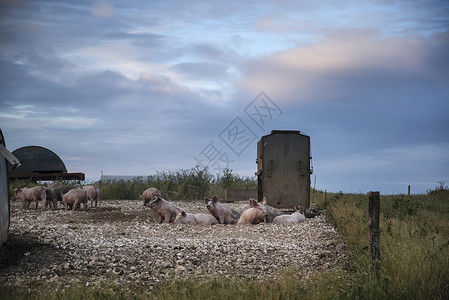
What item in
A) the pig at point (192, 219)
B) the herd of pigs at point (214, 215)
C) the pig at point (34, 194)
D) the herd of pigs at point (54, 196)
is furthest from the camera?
the pig at point (34, 194)

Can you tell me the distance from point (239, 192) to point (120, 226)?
9464 millimetres

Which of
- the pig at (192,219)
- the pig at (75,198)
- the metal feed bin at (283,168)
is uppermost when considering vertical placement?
the metal feed bin at (283,168)

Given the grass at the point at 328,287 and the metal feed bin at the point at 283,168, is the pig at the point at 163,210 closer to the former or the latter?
the metal feed bin at the point at 283,168

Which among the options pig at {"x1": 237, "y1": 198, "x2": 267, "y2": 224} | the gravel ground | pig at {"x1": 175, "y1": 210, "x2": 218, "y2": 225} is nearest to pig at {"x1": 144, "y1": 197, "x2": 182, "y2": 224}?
pig at {"x1": 175, "y1": 210, "x2": 218, "y2": 225}

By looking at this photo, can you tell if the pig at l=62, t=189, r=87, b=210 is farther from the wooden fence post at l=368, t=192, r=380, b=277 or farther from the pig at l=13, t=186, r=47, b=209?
the wooden fence post at l=368, t=192, r=380, b=277

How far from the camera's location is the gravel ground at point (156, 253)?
670cm

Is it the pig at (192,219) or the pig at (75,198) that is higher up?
the pig at (75,198)

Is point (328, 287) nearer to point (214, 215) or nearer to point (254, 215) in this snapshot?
point (254, 215)

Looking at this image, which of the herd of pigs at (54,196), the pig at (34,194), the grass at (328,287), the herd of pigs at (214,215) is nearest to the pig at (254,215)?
the herd of pigs at (214,215)

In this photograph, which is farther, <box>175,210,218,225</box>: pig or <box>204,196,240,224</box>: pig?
<box>204,196,240,224</box>: pig

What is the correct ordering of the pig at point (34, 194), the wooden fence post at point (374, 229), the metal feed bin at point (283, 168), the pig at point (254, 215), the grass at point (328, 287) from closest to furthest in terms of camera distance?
1. the grass at point (328, 287)
2. the wooden fence post at point (374, 229)
3. the pig at point (254, 215)
4. the pig at point (34, 194)
5. the metal feed bin at point (283, 168)

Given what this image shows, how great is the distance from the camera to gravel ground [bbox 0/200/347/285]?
670 cm

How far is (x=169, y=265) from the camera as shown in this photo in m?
7.04

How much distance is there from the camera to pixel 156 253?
773cm
